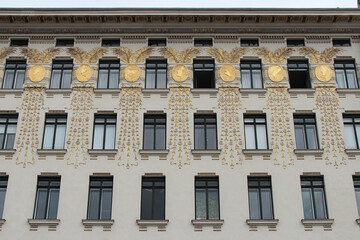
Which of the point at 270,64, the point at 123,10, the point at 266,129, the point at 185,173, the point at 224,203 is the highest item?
the point at 123,10

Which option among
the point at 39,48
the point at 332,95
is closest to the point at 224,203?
the point at 332,95

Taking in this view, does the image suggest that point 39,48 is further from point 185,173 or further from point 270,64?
point 270,64

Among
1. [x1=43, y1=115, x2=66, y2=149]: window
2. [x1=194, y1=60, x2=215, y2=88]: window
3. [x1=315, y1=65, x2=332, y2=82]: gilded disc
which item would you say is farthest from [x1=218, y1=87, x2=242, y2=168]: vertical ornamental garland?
[x1=43, y1=115, x2=66, y2=149]: window

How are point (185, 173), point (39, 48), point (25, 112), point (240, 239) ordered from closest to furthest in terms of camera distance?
point (240, 239) → point (185, 173) → point (25, 112) → point (39, 48)

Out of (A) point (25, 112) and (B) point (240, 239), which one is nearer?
(B) point (240, 239)

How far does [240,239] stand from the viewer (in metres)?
23.0

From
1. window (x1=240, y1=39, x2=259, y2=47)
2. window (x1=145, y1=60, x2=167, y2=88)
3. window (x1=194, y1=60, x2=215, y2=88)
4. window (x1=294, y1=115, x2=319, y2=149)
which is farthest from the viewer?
window (x1=240, y1=39, x2=259, y2=47)

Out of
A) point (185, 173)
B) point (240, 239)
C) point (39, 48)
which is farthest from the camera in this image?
point (39, 48)

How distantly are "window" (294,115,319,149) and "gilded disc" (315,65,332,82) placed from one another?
2380 mm

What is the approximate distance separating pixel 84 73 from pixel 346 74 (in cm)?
1454

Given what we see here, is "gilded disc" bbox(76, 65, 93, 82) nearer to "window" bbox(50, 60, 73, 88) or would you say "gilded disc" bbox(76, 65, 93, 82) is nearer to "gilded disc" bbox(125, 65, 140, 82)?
"window" bbox(50, 60, 73, 88)

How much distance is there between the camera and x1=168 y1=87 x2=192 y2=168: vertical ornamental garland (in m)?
25.0

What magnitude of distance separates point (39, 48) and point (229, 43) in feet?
35.7

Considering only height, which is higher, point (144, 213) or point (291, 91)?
point (291, 91)
